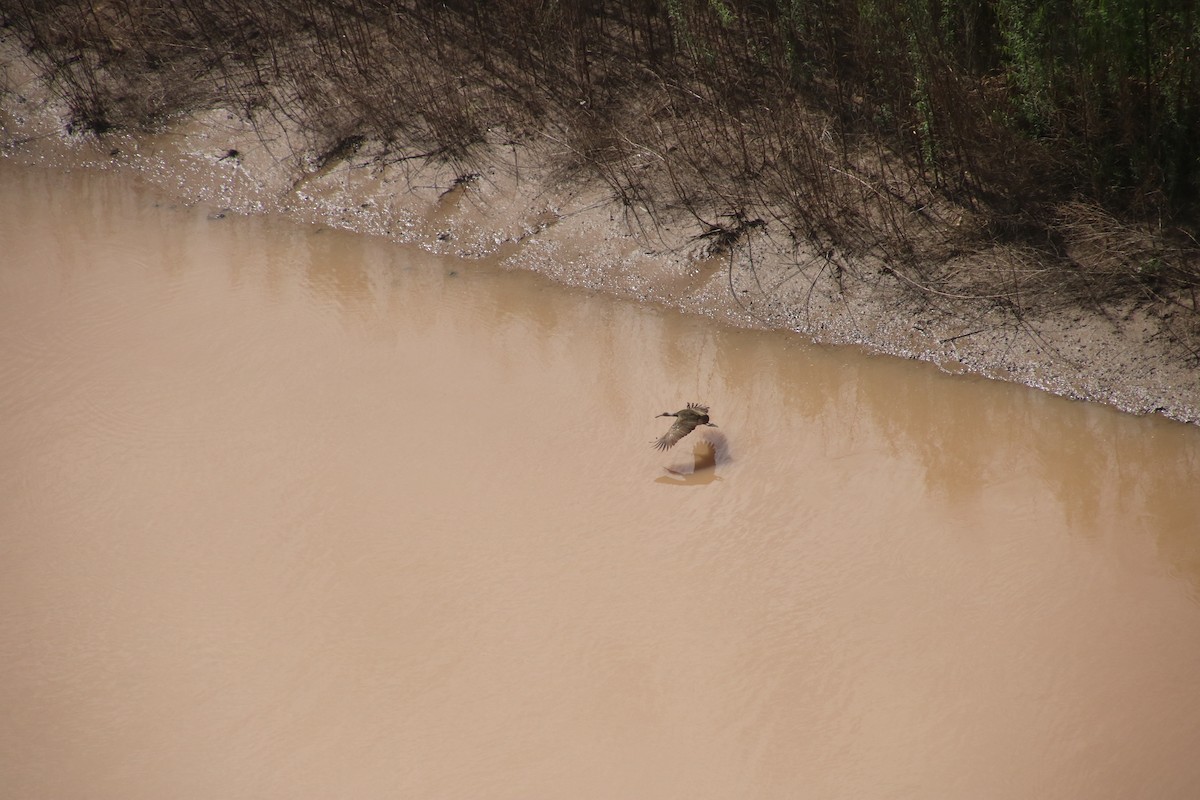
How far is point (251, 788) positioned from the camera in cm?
290

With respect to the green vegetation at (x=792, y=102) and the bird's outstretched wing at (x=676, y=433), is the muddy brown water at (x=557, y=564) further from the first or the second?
the green vegetation at (x=792, y=102)

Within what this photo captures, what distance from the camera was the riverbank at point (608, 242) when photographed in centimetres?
396

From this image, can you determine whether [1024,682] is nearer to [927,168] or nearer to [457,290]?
[927,168]

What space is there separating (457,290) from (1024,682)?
9.37ft

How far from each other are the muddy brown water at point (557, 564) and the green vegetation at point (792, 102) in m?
0.65

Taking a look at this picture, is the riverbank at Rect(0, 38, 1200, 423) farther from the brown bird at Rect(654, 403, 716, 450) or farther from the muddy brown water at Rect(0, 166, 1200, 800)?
the brown bird at Rect(654, 403, 716, 450)

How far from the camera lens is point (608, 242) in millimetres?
4746

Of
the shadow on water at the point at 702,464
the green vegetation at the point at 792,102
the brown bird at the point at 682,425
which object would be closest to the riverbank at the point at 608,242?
the green vegetation at the point at 792,102

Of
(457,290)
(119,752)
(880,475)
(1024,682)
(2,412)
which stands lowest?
(119,752)

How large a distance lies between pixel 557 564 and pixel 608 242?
5.99 feet

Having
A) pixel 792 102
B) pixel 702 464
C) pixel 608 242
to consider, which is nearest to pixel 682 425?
pixel 702 464

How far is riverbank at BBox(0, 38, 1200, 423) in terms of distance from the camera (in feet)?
13.0

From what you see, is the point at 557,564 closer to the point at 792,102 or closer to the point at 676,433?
the point at 676,433

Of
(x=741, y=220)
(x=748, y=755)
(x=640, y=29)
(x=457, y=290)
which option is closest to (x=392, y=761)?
(x=748, y=755)
